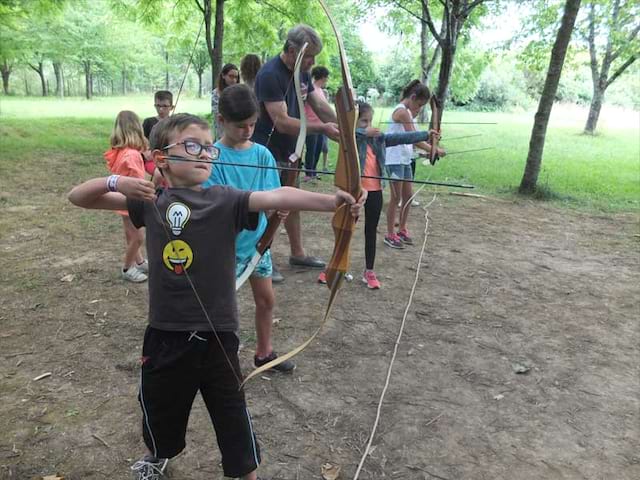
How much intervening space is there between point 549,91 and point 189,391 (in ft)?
26.3

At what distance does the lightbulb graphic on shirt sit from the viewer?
1.67 meters

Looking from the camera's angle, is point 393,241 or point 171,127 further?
point 393,241

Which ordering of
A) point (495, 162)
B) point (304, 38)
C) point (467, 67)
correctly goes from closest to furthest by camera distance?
point (304, 38)
point (495, 162)
point (467, 67)

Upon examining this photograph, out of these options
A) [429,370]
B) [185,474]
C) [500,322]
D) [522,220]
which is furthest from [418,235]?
[185,474]

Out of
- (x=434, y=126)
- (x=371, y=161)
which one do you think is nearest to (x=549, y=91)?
(x=434, y=126)

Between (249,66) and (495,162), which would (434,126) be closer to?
(249,66)

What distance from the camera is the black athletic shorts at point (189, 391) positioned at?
173cm

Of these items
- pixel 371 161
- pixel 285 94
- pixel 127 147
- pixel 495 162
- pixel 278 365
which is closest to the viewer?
pixel 278 365

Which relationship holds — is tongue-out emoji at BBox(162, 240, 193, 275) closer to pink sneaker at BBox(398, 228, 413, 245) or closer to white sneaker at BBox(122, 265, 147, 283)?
white sneaker at BBox(122, 265, 147, 283)

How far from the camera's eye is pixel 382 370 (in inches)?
120

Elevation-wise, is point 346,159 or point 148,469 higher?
point 346,159

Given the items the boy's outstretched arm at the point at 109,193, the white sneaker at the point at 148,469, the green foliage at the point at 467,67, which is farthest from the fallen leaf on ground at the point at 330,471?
the green foliage at the point at 467,67

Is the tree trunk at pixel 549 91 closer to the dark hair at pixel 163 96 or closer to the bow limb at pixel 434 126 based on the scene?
the bow limb at pixel 434 126

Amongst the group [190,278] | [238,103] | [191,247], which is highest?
[238,103]
